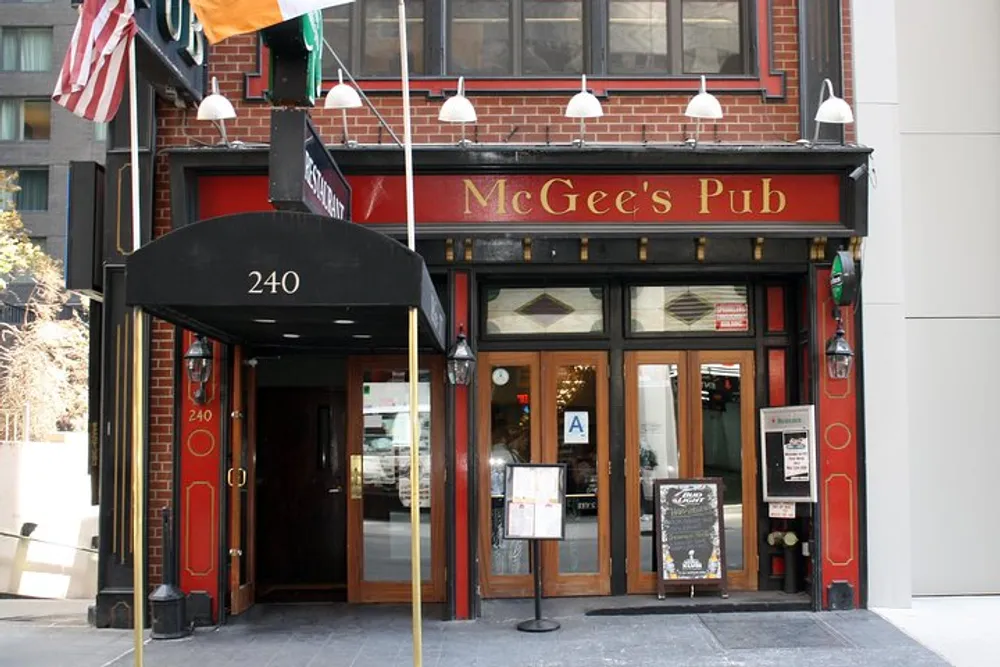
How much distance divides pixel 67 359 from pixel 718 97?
998 inches

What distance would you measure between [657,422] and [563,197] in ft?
7.93

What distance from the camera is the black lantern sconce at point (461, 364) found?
31.5 ft

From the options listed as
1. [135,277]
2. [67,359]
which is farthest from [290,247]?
[67,359]

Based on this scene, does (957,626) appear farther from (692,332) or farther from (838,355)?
(692,332)

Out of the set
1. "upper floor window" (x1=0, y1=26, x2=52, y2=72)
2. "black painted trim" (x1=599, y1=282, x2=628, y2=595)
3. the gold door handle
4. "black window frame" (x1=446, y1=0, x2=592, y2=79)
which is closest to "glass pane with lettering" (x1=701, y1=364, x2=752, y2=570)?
"black painted trim" (x1=599, y1=282, x2=628, y2=595)

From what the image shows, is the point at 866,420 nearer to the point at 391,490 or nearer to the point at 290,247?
the point at 391,490

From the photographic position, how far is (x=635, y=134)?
1012cm

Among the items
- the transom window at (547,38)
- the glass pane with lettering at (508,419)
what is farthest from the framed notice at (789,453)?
the transom window at (547,38)

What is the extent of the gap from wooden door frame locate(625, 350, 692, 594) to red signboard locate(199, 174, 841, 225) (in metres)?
1.43

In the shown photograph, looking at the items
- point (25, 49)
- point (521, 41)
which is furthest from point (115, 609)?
point (25, 49)

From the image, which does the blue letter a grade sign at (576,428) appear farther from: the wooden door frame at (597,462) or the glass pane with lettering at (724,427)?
the glass pane with lettering at (724,427)

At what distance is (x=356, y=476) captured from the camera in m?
10.5

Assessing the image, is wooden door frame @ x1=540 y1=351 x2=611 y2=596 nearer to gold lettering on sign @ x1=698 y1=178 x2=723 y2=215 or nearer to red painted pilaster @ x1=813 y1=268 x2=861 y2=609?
gold lettering on sign @ x1=698 y1=178 x2=723 y2=215

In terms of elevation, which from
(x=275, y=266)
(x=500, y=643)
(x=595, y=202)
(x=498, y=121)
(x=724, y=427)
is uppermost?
(x=498, y=121)
